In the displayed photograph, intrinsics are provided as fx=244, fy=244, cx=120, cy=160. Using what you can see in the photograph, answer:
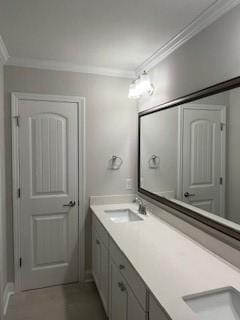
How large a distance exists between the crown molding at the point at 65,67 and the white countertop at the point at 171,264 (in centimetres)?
175

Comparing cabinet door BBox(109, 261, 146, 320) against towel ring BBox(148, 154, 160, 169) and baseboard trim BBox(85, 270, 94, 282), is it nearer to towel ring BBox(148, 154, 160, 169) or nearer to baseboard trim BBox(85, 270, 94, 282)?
baseboard trim BBox(85, 270, 94, 282)

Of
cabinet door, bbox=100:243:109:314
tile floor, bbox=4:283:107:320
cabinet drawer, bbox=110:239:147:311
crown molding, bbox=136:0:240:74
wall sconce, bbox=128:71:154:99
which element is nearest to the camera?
cabinet drawer, bbox=110:239:147:311

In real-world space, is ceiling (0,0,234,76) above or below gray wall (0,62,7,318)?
above

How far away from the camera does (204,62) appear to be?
5.88 feet

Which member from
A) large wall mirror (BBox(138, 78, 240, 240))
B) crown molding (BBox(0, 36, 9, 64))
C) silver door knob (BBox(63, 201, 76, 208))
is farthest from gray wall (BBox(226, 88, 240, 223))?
crown molding (BBox(0, 36, 9, 64))

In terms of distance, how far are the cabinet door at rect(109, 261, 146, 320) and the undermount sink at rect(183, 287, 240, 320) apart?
1.00 ft

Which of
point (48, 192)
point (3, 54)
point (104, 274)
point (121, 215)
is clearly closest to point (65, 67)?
point (3, 54)

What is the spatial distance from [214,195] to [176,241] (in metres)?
0.46

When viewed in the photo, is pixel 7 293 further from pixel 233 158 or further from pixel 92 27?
pixel 92 27

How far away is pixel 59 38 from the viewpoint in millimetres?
2096

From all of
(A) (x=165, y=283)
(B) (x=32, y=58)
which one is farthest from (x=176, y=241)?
(B) (x=32, y=58)

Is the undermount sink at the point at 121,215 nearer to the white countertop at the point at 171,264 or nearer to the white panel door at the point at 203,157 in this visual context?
the white countertop at the point at 171,264

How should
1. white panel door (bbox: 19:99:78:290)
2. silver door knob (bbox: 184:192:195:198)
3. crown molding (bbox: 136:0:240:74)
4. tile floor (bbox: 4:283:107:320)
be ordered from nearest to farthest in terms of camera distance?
crown molding (bbox: 136:0:240:74), silver door knob (bbox: 184:192:195:198), tile floor (bbox: 4:283:107:320), white panel door (bbox: 19:99:78:290)

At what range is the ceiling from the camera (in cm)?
161
